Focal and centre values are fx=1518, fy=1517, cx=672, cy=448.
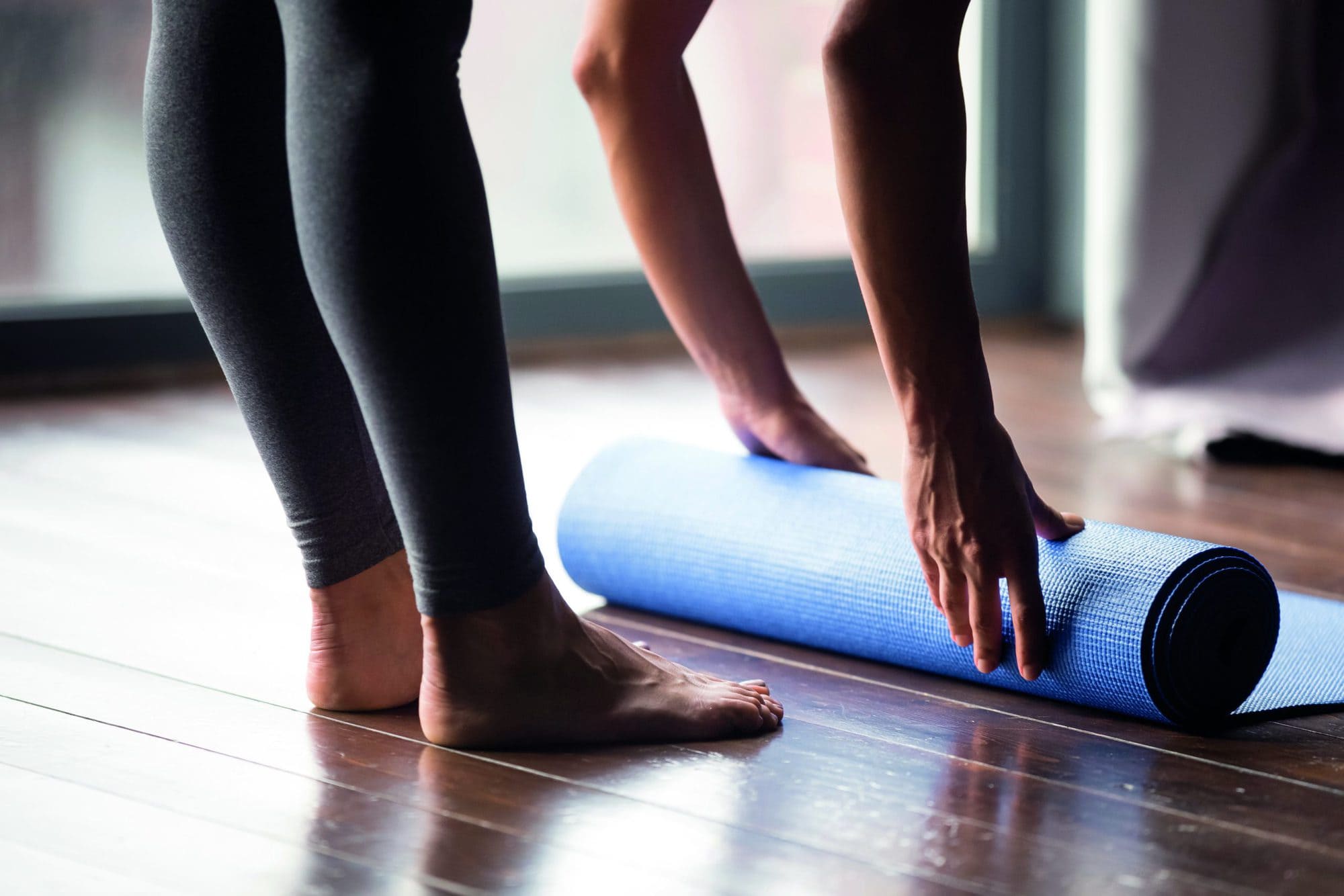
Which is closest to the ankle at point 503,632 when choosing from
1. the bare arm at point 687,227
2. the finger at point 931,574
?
the finger at point 931,574

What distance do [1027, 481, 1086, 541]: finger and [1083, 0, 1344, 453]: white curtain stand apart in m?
1.27

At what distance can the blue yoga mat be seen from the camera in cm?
118

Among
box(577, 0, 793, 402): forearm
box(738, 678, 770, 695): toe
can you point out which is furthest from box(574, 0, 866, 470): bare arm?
box(738, 678, 770, 695): toe

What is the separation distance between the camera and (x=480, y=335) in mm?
1003

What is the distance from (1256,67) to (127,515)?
6.26 ft

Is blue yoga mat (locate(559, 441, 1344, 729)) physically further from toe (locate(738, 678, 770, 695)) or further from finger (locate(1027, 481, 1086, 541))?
toe (locate(738, 678, 770, 695))

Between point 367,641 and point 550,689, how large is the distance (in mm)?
174

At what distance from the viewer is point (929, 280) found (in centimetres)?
112

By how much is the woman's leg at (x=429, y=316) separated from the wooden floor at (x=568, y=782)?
92mm

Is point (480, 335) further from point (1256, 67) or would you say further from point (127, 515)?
point (1256, 67)

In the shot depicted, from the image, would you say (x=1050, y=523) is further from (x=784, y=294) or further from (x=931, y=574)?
(x=784, y=294)

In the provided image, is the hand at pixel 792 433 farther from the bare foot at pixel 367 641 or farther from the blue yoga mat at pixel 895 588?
the bare foot at pixel 367 641

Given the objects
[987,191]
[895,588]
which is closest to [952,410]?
[895,588]

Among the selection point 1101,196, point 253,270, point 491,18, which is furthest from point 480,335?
point 491,18
